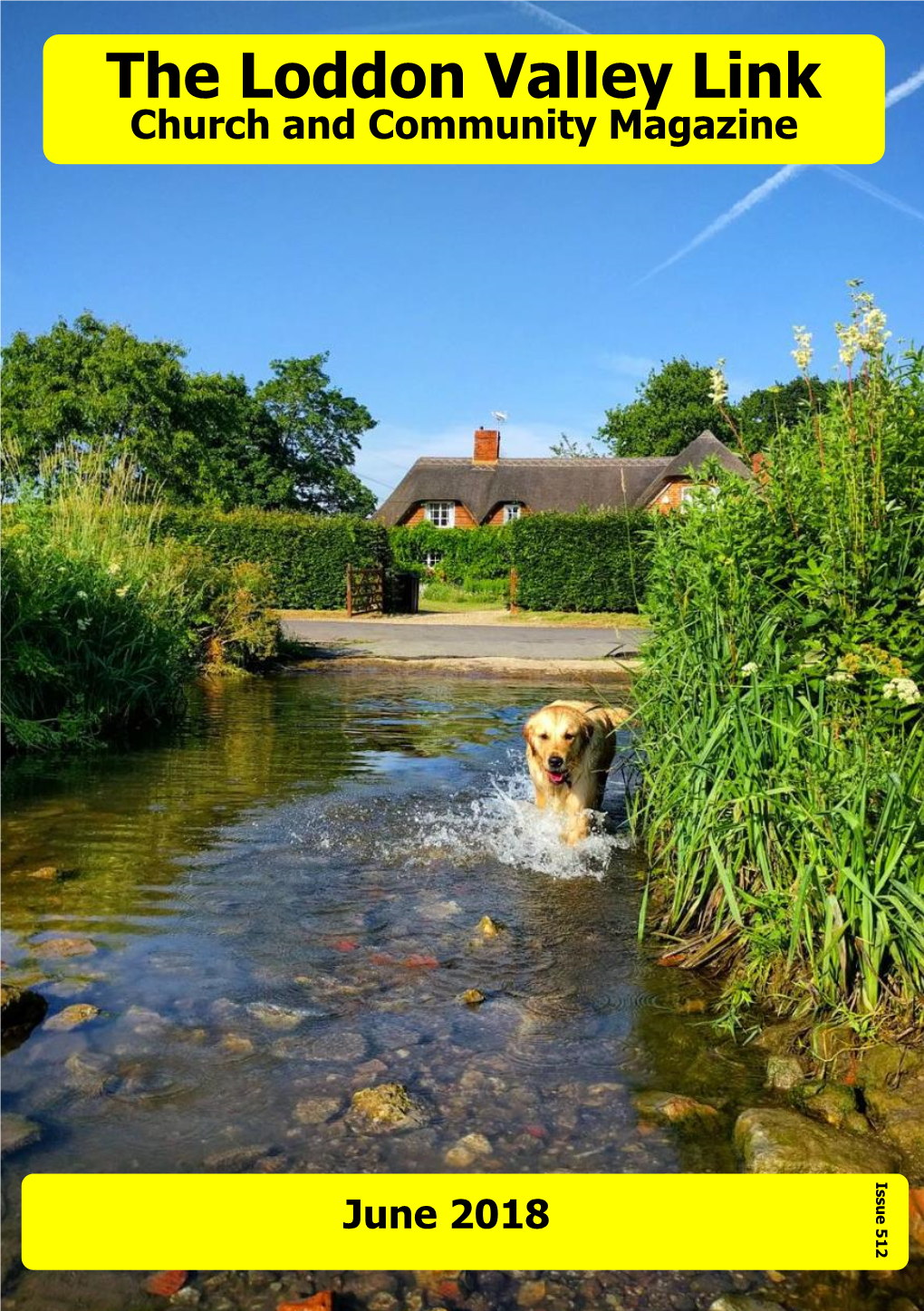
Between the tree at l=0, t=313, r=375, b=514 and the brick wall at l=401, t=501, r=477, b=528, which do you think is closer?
the tree at l=0, t=313, r=375, b=514

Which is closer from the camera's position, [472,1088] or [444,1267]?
[444,1267]

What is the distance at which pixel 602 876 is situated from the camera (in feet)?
21.8

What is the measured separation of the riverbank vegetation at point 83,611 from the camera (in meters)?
9.84

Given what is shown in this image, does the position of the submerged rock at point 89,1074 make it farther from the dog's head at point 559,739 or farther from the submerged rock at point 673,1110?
the dog's head at point 559,739

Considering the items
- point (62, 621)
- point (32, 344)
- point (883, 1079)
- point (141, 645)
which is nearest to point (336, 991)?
point (883, 1079)

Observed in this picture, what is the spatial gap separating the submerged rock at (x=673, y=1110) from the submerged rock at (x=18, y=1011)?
2424 mm

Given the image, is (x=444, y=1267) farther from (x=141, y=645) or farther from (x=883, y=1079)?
(x=141, y=645)

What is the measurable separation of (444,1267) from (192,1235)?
725 millimetres

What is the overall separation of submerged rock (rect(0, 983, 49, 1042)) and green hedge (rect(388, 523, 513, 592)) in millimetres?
41056

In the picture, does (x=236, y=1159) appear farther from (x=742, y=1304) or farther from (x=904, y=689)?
(x=904, y=689)

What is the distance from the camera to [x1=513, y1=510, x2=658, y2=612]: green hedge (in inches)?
1374

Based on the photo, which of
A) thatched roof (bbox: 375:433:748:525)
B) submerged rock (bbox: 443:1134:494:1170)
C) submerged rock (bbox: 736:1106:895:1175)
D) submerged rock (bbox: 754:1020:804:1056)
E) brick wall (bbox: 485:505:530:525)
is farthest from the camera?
brick wall (bbox: 485:505:530:525)

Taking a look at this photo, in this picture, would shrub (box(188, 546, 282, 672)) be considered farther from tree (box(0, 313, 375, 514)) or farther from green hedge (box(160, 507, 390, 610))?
tree (box(0, 313, 375, 514))

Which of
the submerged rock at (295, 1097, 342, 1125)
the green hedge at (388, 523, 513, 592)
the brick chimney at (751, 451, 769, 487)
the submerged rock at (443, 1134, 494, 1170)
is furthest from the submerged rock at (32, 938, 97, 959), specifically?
the green hedge at (388, 523, 513, 592)
